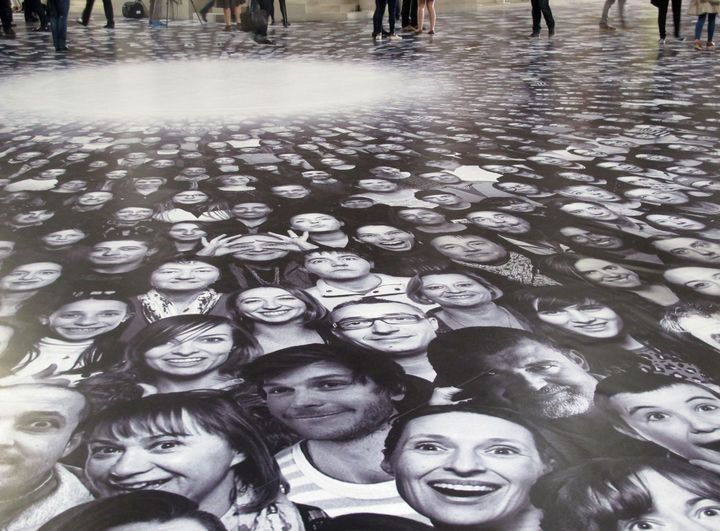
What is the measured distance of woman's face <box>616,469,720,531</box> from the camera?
100 cm

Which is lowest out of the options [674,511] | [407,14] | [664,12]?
[674,511]

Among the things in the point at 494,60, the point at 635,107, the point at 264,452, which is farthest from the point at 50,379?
the point at 494,60

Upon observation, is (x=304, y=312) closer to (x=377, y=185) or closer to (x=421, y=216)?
(x=421, y=216)

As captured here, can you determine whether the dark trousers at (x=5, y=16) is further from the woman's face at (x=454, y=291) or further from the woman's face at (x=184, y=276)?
the woman's face at (x=454, y=291)

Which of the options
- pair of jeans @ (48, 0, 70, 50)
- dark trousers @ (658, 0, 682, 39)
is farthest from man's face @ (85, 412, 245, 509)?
dark trousers @ (658, 0, 682, 39)

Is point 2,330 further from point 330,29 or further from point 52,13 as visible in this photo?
point 330,29

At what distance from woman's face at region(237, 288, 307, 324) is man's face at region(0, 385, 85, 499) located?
0.44 m

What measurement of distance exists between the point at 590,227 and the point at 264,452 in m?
1.36

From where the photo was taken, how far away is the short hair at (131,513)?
1.00 metres

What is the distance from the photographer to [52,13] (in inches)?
270

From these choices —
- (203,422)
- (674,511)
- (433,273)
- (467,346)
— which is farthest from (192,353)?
(674,511)

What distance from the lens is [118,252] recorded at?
1982 millimetres

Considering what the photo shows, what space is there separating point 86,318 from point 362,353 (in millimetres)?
650

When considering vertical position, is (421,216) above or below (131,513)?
above
